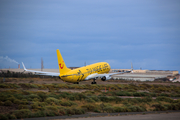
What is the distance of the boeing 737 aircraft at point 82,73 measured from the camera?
4947 cm

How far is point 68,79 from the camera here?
166 ft

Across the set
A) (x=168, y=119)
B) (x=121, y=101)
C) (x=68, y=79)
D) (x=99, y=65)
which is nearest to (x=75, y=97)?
(x=121, y=101)

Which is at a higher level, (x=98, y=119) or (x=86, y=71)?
(x=86, y=71)

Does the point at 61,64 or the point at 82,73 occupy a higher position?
the point at 61,64

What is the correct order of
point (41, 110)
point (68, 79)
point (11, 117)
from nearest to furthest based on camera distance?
point (11, 117), point (41, 110), point (68, 79)

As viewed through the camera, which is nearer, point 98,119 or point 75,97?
point 98,119

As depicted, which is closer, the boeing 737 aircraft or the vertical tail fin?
the vertical tail fin

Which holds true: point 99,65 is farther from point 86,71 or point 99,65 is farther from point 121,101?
point 121,101

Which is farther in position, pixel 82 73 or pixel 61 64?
pixel 82 73

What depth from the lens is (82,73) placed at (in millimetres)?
55812

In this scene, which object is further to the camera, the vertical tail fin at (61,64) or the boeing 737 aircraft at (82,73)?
the boeing 737 aircraft at (82,73)

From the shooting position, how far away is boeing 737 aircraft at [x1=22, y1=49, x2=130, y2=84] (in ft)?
162

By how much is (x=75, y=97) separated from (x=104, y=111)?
7.91 m

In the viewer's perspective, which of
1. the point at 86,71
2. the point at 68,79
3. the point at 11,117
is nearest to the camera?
the point at 11,117
